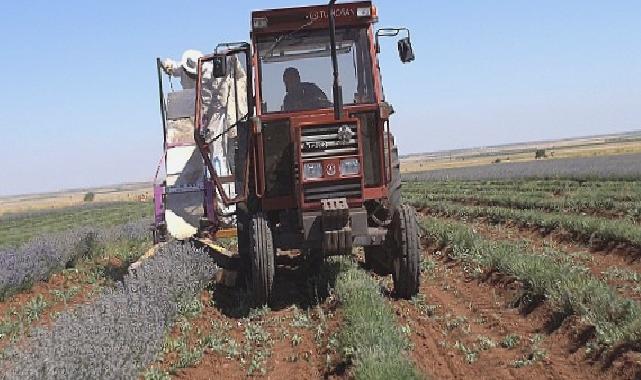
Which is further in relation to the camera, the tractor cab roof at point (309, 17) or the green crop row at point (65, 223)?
the green crop row at point (65, 223)

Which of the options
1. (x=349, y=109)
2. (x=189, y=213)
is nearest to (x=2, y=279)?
(x=189, y=213)

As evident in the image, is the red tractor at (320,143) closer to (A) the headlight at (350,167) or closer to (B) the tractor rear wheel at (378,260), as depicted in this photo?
(A) the headlight at (350,167)

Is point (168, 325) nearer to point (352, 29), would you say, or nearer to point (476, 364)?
point (476, 364)

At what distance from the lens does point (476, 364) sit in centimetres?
614

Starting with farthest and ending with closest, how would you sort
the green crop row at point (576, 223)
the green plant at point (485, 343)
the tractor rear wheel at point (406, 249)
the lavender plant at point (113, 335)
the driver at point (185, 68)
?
the driver at point (185, 68)
the green crop row at point (576, 223)
the tractor rear wheel at point (406, 249)
the green plant at point (485, 343)
the lavender plant at point (113, 335)

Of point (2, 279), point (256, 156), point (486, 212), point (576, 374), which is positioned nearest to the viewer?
point (576, 374)

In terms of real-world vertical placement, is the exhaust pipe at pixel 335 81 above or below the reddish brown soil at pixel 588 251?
above

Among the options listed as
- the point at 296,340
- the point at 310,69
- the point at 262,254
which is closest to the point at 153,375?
the point at 296,340

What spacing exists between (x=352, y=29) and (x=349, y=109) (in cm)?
114

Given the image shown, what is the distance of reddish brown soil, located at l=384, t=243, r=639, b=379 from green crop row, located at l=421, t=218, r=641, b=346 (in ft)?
0.50

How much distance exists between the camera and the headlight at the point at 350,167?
8227 millimetres

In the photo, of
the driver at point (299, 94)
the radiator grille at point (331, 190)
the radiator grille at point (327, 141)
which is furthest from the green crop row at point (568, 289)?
the driver at point (299, 94)

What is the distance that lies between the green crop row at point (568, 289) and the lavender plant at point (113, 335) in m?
3.99

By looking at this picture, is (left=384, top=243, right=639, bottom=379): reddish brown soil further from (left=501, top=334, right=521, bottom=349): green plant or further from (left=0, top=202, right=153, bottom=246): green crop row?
(left=0, top=202, right=153, bottom=246): green crop row
